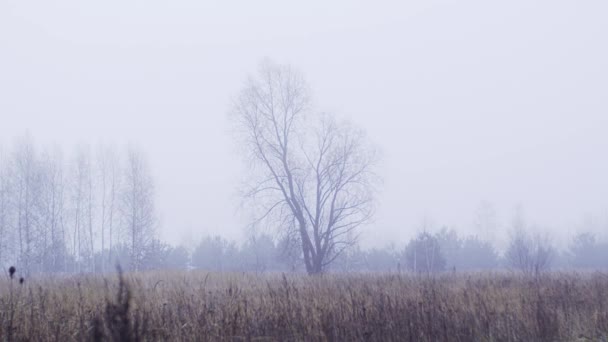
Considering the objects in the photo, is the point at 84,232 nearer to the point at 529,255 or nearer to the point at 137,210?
the point at 137,210

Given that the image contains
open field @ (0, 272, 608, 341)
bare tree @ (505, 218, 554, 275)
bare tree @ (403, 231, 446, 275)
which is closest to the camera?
open field @ (0, 272, 608, 341)

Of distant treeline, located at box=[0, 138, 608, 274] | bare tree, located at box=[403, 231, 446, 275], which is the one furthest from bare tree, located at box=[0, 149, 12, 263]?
bare tree, located at box=[403, 231, 446, 275]

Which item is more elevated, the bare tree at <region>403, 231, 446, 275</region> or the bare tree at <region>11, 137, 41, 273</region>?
the bare tree at <region>11, 137, 41, 273</region>

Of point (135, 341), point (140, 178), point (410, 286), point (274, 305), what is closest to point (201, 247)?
point (140, 178)

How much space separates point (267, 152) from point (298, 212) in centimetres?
322

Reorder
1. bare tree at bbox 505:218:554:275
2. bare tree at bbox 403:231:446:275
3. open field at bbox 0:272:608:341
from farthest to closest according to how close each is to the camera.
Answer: bare tree at bbox 403:231:446:275 < bare tree at bbox 505:218:554:275 < open field at bbox 0:272:608:341

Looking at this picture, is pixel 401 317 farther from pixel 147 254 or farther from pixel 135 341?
pixel 147 254

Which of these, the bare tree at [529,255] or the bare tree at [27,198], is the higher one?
the bare tree at [27,198]

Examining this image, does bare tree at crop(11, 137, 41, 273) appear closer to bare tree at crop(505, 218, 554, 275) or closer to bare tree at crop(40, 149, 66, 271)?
bare tree at crop(40, 149, 66, 271)

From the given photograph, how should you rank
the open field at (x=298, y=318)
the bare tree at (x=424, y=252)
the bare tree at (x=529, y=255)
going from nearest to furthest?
the open field at (x=298, y=318) → the bare tree at (x=529, y=255) → the bare tree at (x=424, y=252)

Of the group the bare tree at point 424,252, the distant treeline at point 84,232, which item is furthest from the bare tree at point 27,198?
the bare tree at point 424,252

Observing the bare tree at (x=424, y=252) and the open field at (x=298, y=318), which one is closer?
the open field at (x=298, y=318)

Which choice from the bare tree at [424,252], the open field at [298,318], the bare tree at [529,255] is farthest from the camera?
the bare tree at [424,252]

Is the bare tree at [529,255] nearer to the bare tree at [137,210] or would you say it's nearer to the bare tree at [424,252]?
the bare tree at [424,252]
